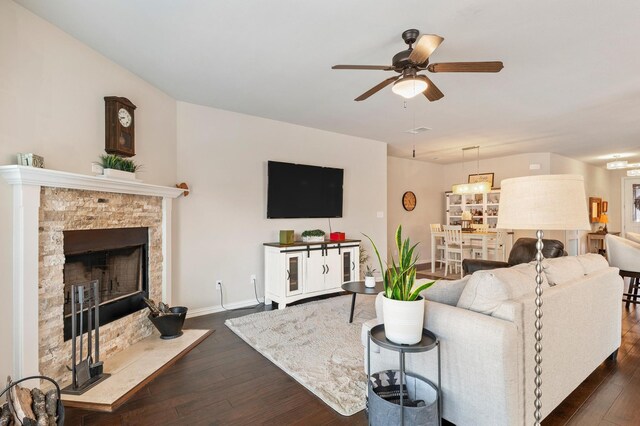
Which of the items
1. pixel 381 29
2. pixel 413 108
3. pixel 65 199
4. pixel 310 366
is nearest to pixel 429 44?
pixel 381 29

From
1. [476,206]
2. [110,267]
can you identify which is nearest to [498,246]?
[476,206]

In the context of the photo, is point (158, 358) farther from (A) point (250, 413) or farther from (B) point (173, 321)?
(A) point (250, 413)

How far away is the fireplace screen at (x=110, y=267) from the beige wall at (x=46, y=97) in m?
0.43

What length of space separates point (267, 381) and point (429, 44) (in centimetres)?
251

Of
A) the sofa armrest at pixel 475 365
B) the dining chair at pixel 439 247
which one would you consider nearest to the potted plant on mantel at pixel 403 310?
the sofa armrest at pixel 475 365

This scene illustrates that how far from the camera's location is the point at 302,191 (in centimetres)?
470

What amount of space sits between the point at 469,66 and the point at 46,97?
2.94m

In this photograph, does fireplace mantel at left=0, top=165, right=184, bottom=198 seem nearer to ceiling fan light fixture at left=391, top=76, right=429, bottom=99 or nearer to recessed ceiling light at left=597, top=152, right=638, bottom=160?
ceiling fan light fixture at left=391, top=76, right=429, bottom=99

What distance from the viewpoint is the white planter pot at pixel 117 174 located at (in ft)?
8.45

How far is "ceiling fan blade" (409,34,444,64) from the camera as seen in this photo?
75.5 inches

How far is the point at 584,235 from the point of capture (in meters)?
8.13

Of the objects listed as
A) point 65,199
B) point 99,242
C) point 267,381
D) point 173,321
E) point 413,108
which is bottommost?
point 267,381

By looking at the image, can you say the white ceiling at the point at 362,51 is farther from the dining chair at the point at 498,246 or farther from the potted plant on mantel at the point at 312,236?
the dining chair at the point at 498,246

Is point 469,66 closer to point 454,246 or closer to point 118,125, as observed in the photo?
point 118,125
